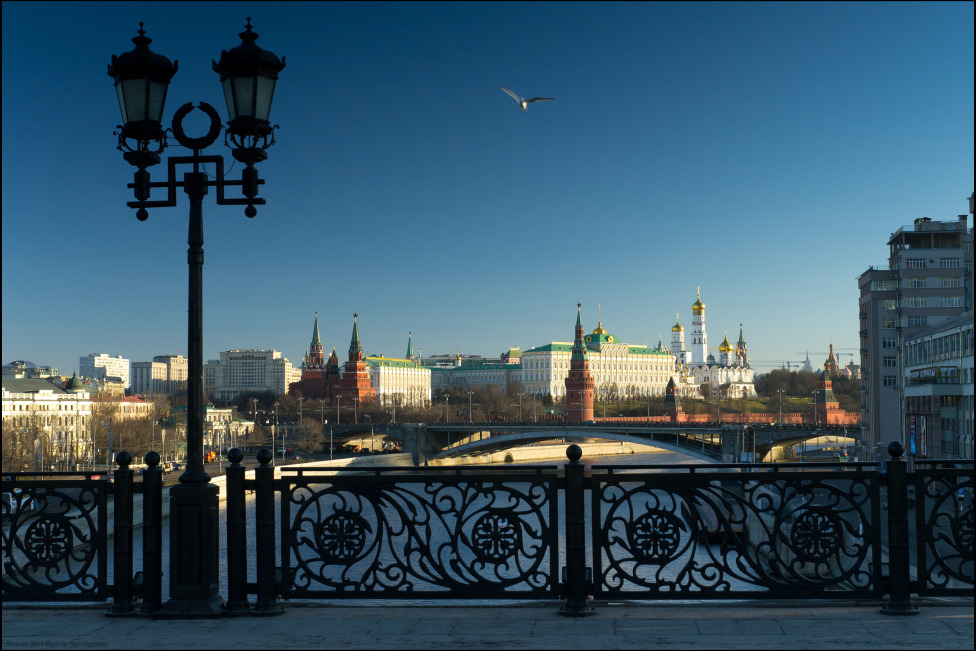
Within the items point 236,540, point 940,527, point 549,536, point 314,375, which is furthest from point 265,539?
point 314,375

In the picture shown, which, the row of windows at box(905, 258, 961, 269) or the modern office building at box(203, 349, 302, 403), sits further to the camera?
the modern office building at box(203, 349, 302, 403)

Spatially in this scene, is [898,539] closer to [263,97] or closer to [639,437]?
[263,97]

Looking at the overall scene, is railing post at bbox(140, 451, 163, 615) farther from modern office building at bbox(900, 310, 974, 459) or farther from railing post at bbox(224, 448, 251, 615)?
modern office building at bbox(900, 310, 974, 459)

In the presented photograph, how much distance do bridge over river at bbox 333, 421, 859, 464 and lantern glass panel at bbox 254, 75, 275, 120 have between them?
44.0m

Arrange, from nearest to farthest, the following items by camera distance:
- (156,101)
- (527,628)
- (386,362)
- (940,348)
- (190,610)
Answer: (527,628) < (190,610) < (156,101) < (940,348) < (386,362)

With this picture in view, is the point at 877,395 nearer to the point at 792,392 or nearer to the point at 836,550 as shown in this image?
the point at 836,550

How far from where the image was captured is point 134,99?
5867 millimetres

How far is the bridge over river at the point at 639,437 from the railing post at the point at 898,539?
42540mm

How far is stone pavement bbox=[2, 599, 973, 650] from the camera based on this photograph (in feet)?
15.5

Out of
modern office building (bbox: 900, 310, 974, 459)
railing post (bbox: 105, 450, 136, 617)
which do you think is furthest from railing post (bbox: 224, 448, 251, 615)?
modern office building (bbox: 900, 310, 974, 459)

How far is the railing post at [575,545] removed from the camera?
536 centimetres

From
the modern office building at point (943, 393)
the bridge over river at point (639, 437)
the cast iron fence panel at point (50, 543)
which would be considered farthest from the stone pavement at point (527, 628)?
the bridge over river at point (639, 437)

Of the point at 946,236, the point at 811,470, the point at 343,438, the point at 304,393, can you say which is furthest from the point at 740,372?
the point at 811,470

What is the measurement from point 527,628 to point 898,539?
7.36 feet
